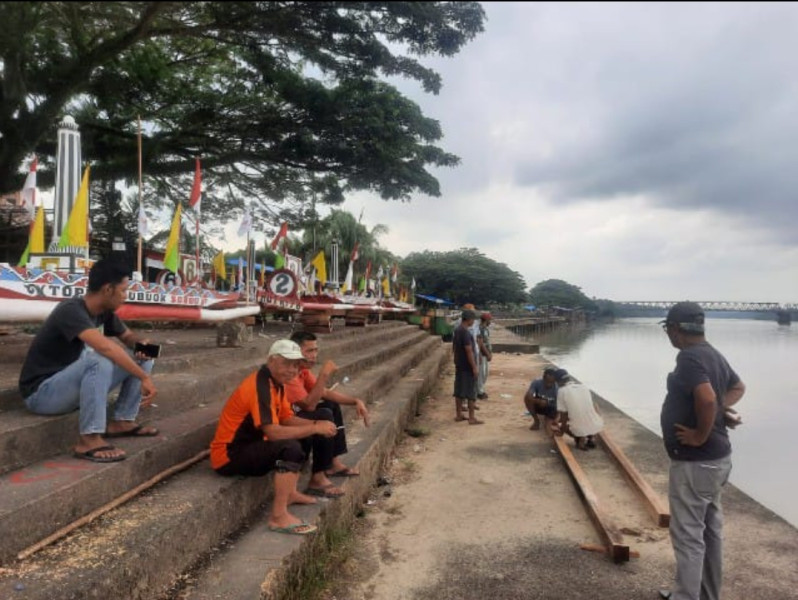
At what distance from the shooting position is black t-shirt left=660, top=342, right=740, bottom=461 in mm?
2912

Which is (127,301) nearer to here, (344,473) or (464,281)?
(344,473)

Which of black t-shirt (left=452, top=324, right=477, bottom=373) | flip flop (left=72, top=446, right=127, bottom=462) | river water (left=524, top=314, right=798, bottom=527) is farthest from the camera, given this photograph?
river water (left=524, top=314, right=798, bottom=527)

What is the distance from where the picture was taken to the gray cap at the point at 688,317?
3.01 m

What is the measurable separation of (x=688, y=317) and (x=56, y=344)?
11.7 feet

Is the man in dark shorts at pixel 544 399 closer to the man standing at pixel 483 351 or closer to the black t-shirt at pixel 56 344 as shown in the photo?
the man standing at pixel 483 351

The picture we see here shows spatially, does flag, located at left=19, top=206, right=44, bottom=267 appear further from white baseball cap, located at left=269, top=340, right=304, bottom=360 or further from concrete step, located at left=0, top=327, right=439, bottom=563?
white baseball cap, located at left=269, top=340, right=304, bottom=360

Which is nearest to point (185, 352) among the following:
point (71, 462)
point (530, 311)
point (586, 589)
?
point (71, 462)

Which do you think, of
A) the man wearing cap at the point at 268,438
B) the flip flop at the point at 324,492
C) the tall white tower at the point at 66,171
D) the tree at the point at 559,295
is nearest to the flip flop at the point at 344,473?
the flip flop at the point at 324,492

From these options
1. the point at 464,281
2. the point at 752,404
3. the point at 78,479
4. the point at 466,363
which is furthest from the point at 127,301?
the point at 464,281

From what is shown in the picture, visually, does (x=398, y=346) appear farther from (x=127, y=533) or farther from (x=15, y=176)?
(x=127, y=533)

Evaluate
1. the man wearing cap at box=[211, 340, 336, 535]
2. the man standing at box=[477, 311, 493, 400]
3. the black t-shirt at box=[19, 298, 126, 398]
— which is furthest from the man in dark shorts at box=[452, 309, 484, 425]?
the black t-shirt at box=[19, 298, 126, 398]

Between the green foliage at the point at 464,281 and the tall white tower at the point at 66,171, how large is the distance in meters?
52.7

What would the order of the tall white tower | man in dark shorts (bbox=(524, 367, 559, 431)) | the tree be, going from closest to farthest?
the tall white tower < man in dark shorts (bbox=(524, 367, 559, 431)) < the tree

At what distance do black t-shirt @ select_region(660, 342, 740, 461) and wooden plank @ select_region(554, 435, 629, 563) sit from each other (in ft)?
3.22
